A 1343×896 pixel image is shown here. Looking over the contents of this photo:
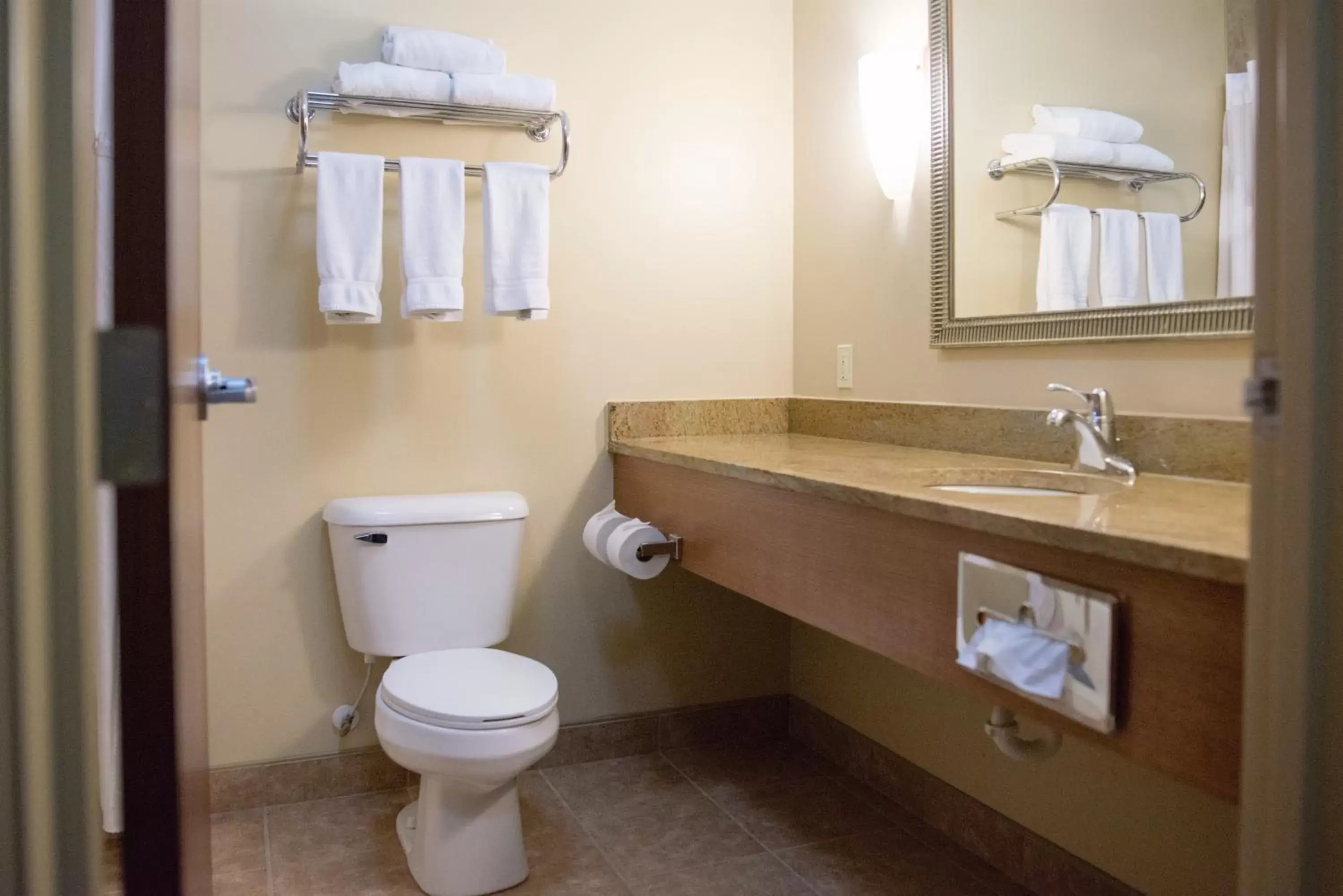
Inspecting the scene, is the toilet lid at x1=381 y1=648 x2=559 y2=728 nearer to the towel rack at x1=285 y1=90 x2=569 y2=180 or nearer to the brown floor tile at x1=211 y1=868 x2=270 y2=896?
the brown floor tile at x1=211 y1=868 x2=270 y2=896

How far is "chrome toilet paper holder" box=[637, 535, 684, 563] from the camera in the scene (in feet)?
7.34

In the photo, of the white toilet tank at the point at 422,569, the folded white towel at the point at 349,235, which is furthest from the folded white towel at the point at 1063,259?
the folded white towel at the point at 349,235

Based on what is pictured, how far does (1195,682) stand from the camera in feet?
3.31

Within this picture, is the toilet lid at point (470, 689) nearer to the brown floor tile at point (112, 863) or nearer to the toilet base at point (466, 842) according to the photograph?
the toilet base at point (466, 842)

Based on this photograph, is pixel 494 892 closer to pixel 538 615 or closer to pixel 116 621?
pixel 538 615

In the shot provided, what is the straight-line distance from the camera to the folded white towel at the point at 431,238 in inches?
87.1

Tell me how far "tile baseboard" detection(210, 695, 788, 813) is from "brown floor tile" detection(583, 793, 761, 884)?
283mm

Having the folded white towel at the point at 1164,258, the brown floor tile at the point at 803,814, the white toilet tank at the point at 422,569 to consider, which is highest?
the folded white towel at the point at 1164,258

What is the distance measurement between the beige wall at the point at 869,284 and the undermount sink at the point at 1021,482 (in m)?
0.18

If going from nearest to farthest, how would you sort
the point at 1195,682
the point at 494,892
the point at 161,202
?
the point at 161,202
the point at 1195,682
the point at 494,892

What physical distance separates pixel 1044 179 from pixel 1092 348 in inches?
13.9

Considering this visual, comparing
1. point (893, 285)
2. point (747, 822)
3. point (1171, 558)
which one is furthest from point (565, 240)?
point (1171, 558)

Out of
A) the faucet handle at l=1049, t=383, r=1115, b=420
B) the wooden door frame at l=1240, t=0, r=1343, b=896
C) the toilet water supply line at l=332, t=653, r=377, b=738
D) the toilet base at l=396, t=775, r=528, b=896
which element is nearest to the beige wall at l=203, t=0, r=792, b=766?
the toilet water supply line at l=332, t=653, r=377, b=738

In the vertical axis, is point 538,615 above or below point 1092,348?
below
